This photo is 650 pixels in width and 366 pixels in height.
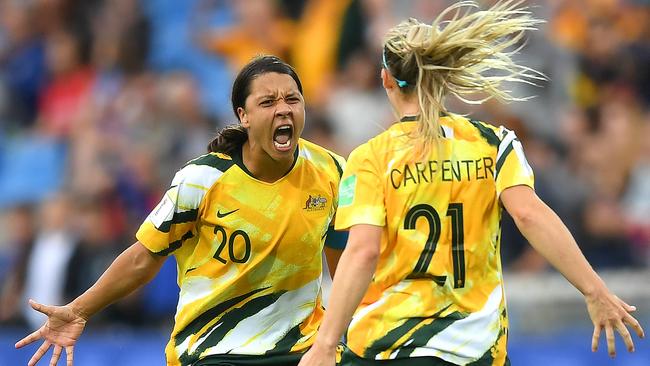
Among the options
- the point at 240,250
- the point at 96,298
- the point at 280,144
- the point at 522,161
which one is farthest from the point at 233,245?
the point at 522,161

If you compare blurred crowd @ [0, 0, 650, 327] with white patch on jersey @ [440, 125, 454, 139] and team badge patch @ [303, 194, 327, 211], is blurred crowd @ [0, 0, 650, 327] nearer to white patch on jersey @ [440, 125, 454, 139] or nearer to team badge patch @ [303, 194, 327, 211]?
team badge patch @ [303, 194, 327, 211]

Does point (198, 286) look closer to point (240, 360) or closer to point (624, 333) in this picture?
point (240, 360)

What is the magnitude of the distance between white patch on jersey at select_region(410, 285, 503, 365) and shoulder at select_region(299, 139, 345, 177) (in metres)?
1.16

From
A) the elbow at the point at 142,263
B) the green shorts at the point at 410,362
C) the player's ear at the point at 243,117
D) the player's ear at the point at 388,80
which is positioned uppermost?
the player's ear at the point at 388,80

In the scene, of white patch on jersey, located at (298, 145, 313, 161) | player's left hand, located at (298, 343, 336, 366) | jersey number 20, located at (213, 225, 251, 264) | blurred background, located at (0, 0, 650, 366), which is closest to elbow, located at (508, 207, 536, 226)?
player's left hand, located at (298, 343, 336, 366)

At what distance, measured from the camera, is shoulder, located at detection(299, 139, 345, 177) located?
5.74 meters

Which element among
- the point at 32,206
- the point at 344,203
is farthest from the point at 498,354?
the point at 32,206

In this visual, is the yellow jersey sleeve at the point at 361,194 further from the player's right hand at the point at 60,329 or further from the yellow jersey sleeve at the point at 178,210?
the player's right hand at the point at 60,329

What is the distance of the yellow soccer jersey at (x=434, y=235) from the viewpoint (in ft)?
15.9

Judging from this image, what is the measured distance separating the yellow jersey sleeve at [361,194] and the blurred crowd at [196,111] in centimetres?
595

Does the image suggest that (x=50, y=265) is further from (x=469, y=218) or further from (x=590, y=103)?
(x=469, y=218)

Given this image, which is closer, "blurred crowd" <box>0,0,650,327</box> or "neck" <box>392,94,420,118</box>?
"neck" <box>392,94,420,118</box>

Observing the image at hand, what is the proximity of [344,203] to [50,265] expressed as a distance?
6857 millimetres

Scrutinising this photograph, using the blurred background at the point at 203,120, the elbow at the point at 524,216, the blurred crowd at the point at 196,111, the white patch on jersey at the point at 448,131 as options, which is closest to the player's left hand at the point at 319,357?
the elbow at the point at 524,216
